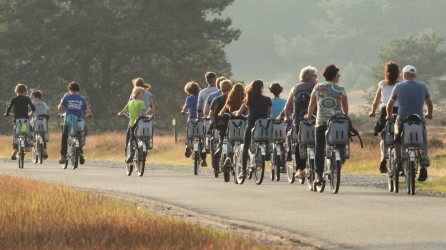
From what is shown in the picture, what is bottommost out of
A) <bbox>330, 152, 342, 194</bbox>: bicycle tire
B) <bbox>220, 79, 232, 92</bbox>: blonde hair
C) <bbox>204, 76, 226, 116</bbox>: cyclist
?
<bbox>330, 152, 342, 194</bbox>: bicycle tire

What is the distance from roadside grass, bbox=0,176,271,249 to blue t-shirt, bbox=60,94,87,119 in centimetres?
1197

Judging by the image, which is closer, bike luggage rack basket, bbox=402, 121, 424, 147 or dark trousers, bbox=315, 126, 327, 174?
bike luggage rack basket, bbox=402, 121, 424, 147

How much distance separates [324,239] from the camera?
1224 cm

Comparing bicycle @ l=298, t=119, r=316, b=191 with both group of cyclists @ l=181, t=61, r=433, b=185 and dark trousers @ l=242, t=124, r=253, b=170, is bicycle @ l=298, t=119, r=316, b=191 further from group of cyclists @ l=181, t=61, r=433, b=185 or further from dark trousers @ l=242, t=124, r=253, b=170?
dark trousers @ l=242, t=124, r=253, b=170

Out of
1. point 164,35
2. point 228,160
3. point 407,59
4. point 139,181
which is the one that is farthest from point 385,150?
point 407,59

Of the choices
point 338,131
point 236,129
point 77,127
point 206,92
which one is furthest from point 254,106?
point 77,127

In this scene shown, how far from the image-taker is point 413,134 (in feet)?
62.0

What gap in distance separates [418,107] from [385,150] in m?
1.38


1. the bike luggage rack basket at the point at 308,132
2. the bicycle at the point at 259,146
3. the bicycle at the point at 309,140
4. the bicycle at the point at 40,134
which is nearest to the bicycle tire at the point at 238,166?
the bicycle at the point at 259,146

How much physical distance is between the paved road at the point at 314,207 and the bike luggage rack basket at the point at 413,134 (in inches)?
31.3

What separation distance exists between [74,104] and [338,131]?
1152cm

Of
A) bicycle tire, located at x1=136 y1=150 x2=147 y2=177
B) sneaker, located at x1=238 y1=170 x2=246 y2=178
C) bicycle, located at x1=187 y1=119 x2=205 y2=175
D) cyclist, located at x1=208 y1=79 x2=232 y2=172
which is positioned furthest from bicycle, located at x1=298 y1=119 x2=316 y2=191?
bicycle, located at x1=187 y1=119 x2=205 y2=175

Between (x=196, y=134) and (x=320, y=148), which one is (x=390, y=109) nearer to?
(x=320, y=148)

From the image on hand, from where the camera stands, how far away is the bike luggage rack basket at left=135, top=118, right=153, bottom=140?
2539cm
